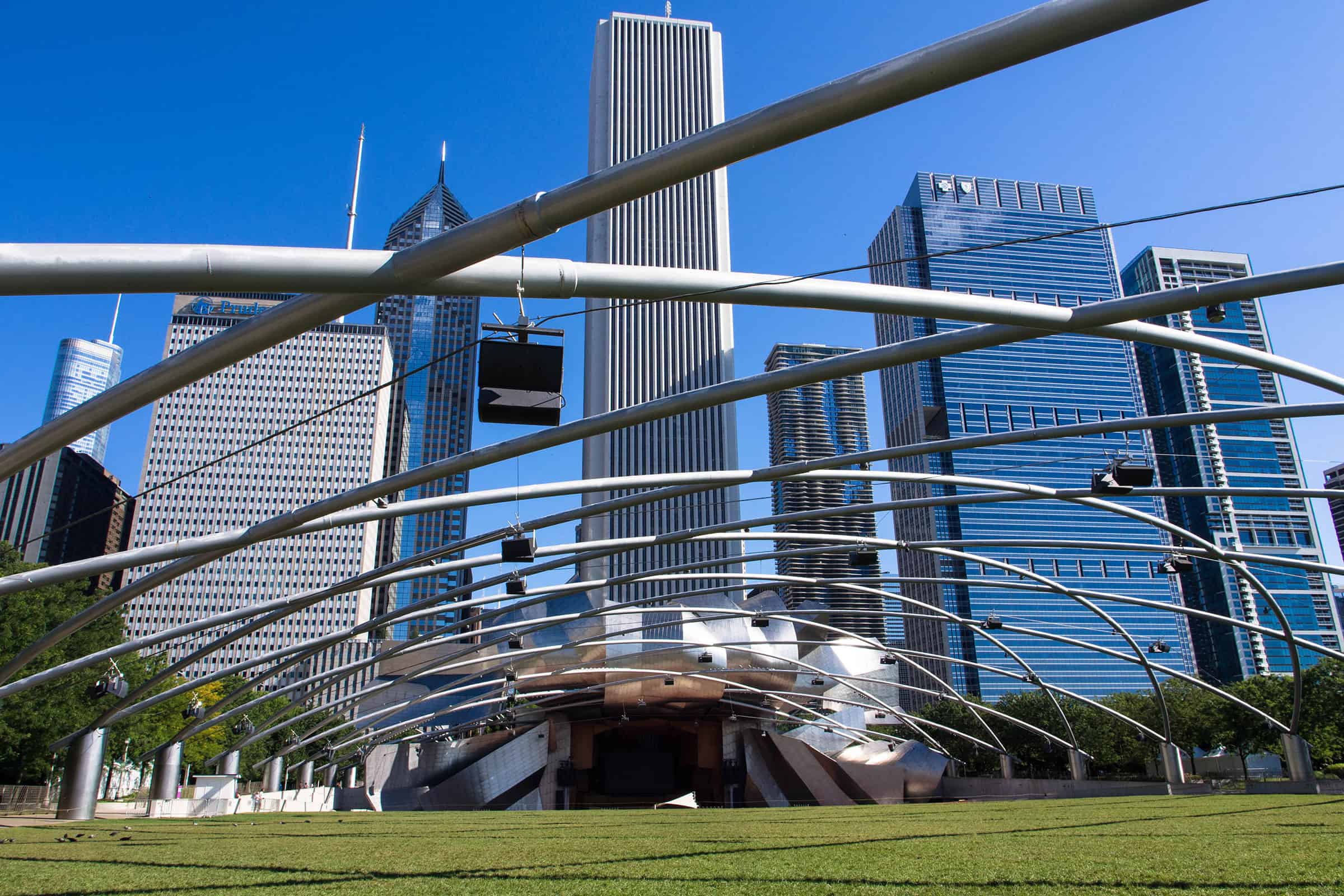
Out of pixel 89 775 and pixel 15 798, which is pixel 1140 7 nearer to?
pixel 89 775

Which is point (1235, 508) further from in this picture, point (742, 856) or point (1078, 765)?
point (742, 856)

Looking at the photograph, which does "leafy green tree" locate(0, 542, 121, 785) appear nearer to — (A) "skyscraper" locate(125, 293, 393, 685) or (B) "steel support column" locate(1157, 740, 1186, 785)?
(B) "steel support column" locate(1157, 740, 1186, 785)

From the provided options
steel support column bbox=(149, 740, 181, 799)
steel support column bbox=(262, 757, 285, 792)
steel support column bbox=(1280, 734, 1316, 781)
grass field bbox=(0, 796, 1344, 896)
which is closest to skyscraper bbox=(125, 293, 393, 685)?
steel support column bbox=(262, 757, 285, 792)

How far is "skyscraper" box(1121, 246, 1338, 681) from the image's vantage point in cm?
14250

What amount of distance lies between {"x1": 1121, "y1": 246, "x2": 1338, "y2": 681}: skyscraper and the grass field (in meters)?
119

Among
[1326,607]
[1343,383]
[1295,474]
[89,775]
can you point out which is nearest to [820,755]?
[89,775]

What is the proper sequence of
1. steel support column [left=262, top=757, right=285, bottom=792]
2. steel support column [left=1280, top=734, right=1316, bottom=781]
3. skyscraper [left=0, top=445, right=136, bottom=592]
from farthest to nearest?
skyscraper [left=0, top=445, right=136, bottom=592] → steel support column [left=262, top=757, right=285, bottom=792] → steel support column [left=1280, top=734, right=1316, bottom=781]

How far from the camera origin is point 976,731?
78.6 meters

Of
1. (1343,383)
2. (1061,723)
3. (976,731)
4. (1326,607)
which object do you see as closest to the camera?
(1343,383)

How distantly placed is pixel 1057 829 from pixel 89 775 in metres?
30.4

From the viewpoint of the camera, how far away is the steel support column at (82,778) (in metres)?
30.7

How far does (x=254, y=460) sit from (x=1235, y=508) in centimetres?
15991

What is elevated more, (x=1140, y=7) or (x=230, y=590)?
(x=230, y=590)

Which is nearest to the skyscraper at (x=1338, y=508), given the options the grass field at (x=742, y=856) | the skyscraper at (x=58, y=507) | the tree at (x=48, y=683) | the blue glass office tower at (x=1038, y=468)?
the blue glass office tower at (x=1038, y=468)
